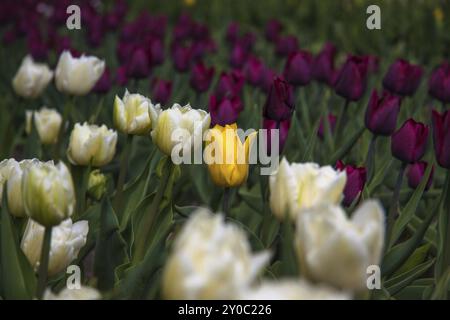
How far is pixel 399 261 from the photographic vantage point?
1496 millimetres

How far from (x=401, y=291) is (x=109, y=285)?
2.05 ft

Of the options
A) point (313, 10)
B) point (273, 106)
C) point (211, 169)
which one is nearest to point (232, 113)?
point (273, 106)

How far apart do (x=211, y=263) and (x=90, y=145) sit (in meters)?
1.07

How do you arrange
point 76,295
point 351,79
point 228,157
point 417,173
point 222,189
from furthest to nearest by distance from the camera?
point 351,79 < point 222,189 < point 417,173 < point 228,157 < point 76,295

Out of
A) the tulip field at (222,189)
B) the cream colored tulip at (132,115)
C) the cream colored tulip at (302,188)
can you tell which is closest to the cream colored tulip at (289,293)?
the tulip field at (222,189)

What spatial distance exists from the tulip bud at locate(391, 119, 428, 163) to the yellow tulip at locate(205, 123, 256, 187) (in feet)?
1.35

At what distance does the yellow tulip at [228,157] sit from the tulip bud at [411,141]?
0.41 metres

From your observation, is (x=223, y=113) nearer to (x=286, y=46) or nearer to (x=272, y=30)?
(x=286, y=46)

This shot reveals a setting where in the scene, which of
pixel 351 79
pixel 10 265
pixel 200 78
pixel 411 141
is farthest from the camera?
pixel 200 78

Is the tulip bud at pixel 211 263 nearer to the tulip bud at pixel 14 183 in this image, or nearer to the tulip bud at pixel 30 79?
the tulip bud at pixel 14 183

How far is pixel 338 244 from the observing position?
78 cm

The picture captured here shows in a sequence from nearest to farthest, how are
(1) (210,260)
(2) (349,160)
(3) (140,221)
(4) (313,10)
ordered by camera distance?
1. (1) (210,260)
2. (3) (140,221)
3. (2) (349,160)
4. (4) (313,10)

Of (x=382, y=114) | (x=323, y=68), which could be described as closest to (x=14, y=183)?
(x=382, y=114)
